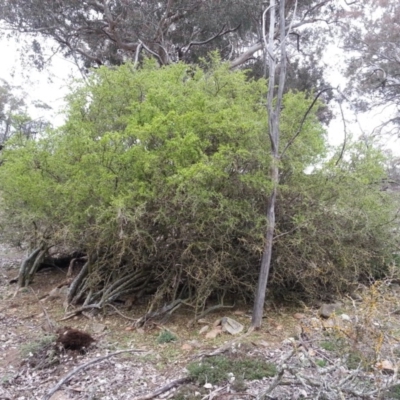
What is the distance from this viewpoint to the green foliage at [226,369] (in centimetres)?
283

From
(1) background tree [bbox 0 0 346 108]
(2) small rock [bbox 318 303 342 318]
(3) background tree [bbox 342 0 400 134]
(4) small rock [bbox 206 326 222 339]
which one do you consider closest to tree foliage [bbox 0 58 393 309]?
(2) small rock [bbox 318 303 342 318]

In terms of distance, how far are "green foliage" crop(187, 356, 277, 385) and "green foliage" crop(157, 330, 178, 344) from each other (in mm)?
651

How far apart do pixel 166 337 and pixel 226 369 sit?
3.02ft

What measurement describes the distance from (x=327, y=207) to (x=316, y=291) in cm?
98

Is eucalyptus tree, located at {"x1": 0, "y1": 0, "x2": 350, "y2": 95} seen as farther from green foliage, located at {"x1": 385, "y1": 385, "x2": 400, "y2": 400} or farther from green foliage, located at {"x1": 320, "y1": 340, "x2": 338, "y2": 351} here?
green foliage, located at {"x1": 385, "y1": 385, "x2": 400, "y2": 400}

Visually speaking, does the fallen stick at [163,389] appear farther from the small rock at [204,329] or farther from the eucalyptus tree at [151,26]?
the eucalyptus tree at [151,26]

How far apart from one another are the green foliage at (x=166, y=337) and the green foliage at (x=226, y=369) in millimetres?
651

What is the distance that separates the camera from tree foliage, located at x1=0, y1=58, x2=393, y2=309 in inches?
148

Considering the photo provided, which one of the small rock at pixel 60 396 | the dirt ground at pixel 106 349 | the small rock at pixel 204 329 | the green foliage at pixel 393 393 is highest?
the green foliage at pixel 393 393

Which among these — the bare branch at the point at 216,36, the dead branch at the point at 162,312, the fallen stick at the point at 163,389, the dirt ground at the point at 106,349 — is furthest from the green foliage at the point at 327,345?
the bare branch at the point at 216,36

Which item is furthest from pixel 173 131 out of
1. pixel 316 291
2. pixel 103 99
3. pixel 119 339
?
pixel 316 291

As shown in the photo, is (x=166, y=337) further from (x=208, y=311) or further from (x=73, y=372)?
(x=73, y=372)

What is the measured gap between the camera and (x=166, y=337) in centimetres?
371

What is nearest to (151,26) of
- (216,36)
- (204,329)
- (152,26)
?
(152,26)
